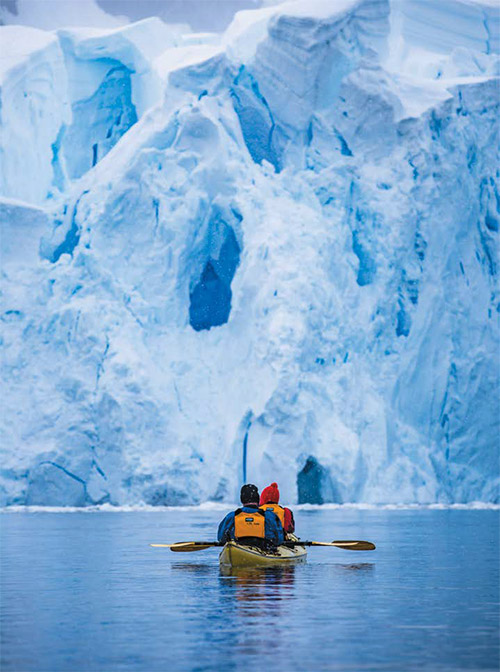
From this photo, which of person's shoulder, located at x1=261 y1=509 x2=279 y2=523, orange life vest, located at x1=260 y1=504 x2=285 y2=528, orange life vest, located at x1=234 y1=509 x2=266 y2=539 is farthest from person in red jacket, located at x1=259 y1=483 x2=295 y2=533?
orange life vest, located at x1=234 y1=509 x2=266 y2=539

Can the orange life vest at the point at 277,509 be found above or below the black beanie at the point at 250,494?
below

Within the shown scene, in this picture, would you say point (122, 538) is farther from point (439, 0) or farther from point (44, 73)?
point (439, 0)

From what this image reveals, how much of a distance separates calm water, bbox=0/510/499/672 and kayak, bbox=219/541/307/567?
0.35ft

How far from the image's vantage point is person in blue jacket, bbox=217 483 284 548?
9.21 meters

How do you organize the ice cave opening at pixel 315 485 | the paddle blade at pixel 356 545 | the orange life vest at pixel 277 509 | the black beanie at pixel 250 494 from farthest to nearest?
the ice cave opening at pixel 315 485 < the paddle blade at pixel 356 545 < the orange life vest at pixel 277 509 < the black beanie at pixel 250 494

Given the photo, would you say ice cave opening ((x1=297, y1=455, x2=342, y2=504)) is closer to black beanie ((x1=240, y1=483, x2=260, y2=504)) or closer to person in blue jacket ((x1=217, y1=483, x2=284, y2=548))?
person in blue jacket ((x1=217, y1=483, x2=284, y2=548))

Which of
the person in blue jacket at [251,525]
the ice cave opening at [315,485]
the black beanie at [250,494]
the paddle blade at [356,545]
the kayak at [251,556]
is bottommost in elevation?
the ice cave opening at [315,485]

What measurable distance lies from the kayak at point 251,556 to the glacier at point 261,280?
12.1 meters

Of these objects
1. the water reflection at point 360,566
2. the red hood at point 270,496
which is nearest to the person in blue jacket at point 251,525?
the red hood at point 270,496

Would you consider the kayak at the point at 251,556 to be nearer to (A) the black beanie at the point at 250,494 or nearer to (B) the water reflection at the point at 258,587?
(B) the water reflection at the point at 258,587

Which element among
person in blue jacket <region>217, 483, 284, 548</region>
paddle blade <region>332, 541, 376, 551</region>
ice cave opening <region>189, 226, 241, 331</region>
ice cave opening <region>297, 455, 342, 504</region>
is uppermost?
ice cave opening <region>189, 226, 241, 331</region>

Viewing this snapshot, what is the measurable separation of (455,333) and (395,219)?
9.84 ft

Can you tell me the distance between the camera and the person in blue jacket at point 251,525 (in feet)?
30.2

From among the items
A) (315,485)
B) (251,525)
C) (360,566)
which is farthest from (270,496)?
(315,485)
